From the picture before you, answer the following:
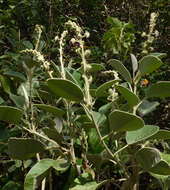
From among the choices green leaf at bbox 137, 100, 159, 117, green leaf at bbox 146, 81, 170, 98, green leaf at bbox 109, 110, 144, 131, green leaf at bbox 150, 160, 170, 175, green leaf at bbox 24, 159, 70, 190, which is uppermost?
green leaf at bbox 146, 81, 170, 98

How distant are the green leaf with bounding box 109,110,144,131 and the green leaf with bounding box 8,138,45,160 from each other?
0.84 ft

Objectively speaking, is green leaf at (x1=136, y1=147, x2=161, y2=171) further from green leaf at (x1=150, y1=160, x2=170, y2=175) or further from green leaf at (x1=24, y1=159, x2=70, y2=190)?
green leaf at (x1=24, y1=159, x2=70, y2=190)

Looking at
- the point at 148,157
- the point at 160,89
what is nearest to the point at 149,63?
the point at 160,89

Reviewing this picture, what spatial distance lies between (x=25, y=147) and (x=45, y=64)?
0.90ft

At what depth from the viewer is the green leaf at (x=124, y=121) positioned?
84cm

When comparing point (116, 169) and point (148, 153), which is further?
point (116, 169)

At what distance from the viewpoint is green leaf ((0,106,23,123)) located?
37.0 inches

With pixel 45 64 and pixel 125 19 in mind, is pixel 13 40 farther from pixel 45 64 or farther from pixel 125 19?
pixel 125 19

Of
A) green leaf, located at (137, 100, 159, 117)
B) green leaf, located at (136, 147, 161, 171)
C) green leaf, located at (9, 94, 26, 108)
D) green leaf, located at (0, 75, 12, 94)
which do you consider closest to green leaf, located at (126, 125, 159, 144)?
green leaf, located at (136, 147, 161, 171)

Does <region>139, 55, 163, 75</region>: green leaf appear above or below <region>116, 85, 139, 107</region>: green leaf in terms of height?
above

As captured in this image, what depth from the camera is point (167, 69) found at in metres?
2.44

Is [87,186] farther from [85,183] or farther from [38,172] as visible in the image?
[38,172]

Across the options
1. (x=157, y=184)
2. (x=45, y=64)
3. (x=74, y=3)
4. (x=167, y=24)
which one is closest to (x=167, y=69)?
(x=167, y=24)

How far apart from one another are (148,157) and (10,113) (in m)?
0.44
